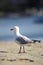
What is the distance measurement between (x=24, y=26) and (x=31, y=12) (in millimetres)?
4440

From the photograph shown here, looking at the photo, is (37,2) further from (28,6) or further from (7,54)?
(7,54)

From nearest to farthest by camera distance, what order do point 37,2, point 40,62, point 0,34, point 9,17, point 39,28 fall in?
point 40,62
point 0,34
point 39,28
point 9,17
point 37,2

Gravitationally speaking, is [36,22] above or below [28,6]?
below

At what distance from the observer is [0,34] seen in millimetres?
14766

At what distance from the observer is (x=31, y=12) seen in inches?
837

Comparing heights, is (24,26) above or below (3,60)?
above

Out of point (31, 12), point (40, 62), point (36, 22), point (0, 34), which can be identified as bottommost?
point (40, 62)

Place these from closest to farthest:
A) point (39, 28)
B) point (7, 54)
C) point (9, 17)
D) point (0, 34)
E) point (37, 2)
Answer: point (7, 54) < point (0, 34) < point (39, 28) < point (9, 17) < point (37, 2)

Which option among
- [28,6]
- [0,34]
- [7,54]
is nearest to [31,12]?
[28,6]

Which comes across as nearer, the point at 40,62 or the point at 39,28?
the point at 40,62

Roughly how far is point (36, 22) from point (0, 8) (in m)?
3.96

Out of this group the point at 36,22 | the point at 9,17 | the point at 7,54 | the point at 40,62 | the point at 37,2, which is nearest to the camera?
the point at 40,62

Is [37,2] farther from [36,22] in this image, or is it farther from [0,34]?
[0,34]

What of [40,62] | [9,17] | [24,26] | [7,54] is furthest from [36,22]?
[40,62]
